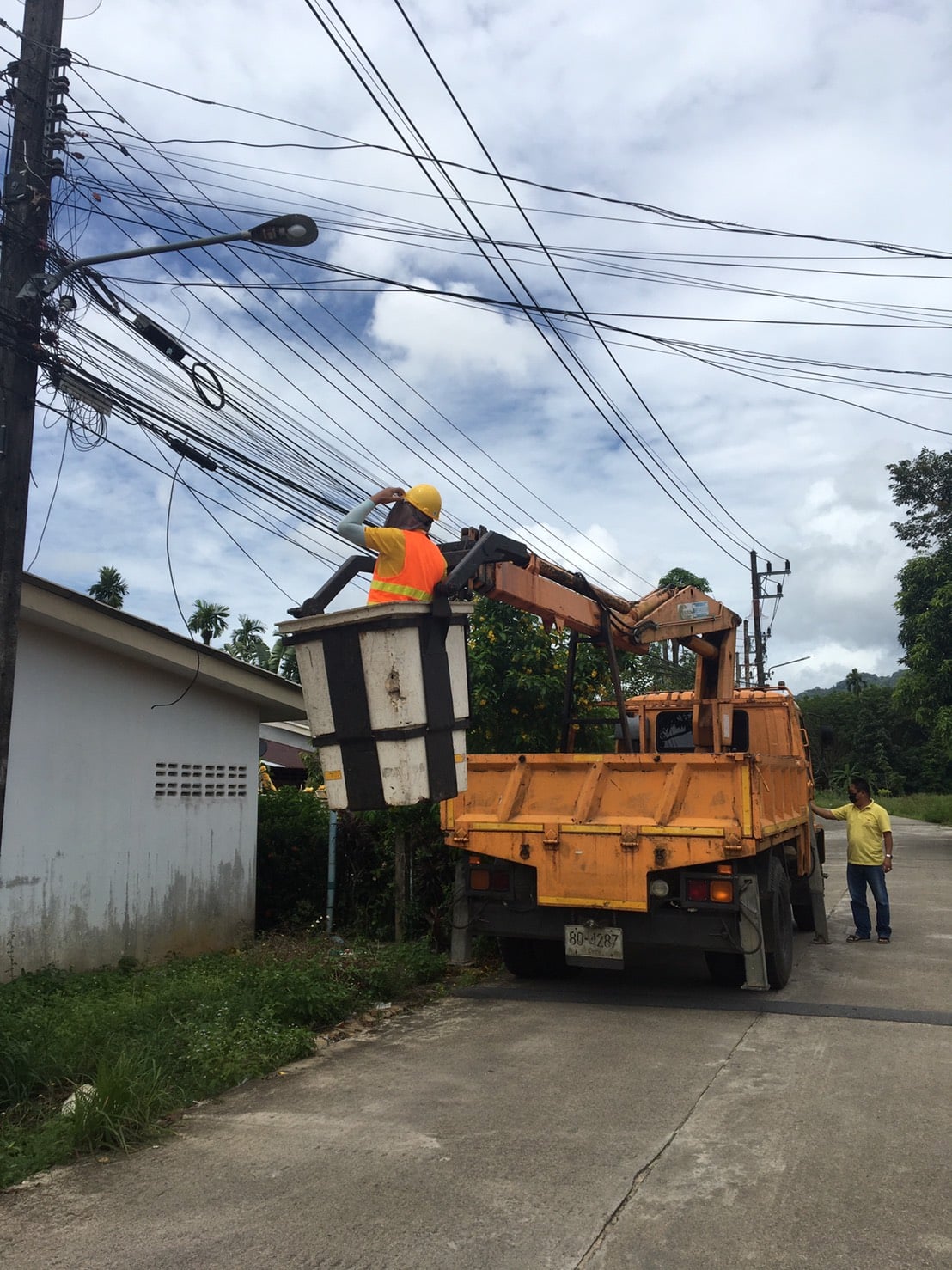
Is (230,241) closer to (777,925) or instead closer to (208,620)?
(777,925)

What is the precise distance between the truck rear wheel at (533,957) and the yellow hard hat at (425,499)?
4546mm

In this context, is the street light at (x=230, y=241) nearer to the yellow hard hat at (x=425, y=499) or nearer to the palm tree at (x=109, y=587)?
the yellow hard hat at (x=425, y=499)

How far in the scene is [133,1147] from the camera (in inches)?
193

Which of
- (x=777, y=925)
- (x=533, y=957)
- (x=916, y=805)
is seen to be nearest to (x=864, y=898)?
(x=777, y=925)

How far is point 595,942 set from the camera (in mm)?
7711

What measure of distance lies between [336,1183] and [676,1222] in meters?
1.40

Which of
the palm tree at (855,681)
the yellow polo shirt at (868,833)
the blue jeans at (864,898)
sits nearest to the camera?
the blue jeans at (864,898)

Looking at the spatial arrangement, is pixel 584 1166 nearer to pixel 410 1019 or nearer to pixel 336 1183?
pixel 336 1183

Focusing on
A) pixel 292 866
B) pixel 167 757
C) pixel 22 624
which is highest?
pixel 22 624

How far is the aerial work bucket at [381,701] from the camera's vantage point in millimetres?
5078

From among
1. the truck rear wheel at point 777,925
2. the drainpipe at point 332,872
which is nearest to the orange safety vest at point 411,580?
the truck rear wheel at point 777,925

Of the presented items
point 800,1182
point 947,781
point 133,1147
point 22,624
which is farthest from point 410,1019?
point 947,781

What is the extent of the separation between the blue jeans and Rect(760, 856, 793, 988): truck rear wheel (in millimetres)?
2675

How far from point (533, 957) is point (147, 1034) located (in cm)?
352
